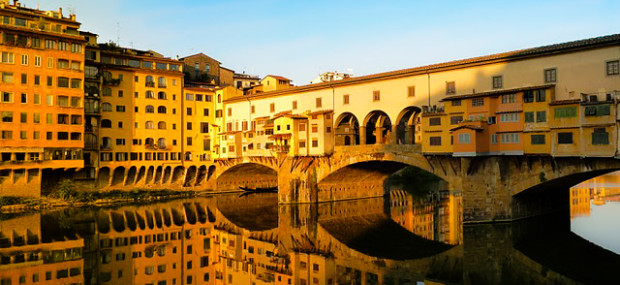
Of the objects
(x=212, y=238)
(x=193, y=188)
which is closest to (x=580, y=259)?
(x=212, y=238)

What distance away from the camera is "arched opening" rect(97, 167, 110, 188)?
2287 inches

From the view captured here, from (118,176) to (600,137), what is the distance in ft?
→ 174

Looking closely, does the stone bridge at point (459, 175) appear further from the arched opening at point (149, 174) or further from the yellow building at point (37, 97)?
the yellow building at point (37, 97)

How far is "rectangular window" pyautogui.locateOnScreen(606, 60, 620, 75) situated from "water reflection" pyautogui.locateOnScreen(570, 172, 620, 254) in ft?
38.2

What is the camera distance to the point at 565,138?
107 feet

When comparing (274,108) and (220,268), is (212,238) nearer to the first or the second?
(220,268)

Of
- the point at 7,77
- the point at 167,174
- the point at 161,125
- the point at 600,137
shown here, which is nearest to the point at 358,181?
the point at 167,174

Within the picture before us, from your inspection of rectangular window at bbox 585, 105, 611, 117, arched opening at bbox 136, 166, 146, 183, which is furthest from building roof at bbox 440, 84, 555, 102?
arched opening at bbox 136, 166, 146, 183

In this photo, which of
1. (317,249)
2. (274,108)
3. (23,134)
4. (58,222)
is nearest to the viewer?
(317,249)

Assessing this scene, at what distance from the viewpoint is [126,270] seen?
28.0 m

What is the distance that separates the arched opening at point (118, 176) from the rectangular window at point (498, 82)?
150 feet

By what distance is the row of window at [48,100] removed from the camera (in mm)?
48469

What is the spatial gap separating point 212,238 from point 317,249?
31.6 ft

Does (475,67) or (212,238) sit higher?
(475,67)
